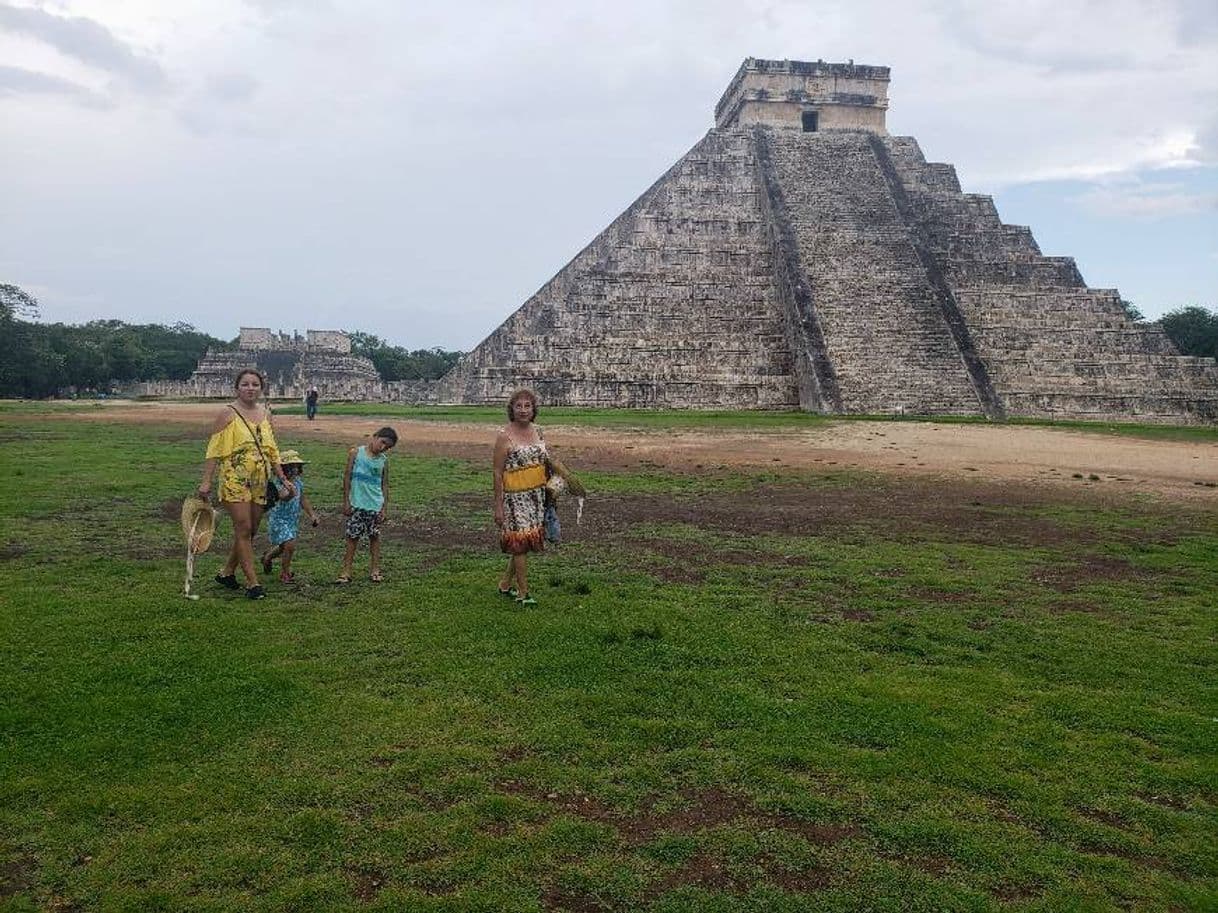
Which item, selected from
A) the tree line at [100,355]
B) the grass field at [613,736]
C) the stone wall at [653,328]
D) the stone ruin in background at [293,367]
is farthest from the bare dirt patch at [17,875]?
the tree line at [100,355]

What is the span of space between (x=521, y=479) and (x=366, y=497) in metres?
1.47

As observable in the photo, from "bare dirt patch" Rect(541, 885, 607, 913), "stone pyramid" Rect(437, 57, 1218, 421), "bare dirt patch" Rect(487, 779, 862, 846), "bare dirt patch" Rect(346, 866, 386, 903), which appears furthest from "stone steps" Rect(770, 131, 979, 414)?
"bare dirt patch" Rect(346, 866, 386, 903)

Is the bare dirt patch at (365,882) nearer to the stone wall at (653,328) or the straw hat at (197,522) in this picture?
the straw hat at (197,522)

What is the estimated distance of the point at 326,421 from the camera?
77.8 feet

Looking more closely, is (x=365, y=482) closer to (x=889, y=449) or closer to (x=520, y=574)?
(x=520, y=574)

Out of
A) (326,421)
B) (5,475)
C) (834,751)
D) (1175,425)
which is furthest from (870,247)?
(834,751)

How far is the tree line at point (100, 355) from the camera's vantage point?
1671 inches

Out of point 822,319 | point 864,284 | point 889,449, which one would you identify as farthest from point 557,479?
point 864,284

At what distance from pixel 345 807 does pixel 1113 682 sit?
3939 mm

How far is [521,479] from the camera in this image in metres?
6.48

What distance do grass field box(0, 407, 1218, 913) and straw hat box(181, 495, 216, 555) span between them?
1.26ft

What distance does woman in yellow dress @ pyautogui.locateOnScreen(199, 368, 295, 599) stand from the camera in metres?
6.41

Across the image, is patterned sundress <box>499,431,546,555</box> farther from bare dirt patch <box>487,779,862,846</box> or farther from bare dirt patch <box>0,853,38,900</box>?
bare dirt patch <box>0,853,38,900</box>

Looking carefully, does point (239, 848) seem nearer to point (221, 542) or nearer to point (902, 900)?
point (902, 900)
